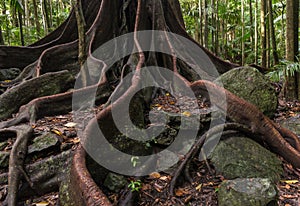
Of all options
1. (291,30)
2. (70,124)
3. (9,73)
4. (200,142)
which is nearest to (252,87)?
(200,142)

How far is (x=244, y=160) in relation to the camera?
373cm

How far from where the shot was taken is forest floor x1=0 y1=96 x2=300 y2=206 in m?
3.29

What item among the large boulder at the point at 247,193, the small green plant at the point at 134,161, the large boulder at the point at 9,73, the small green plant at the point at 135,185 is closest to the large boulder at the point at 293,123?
the large boulder at the point at 247,193

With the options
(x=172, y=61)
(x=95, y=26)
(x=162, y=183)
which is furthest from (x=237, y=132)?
(x=95, y=26)

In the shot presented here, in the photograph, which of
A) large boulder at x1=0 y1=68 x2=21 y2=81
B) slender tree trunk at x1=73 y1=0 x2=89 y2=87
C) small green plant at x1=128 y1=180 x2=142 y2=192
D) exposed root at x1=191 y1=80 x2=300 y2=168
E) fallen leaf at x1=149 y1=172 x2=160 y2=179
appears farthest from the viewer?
large boulder at x1=0 y1=68 x2=21 y2=81

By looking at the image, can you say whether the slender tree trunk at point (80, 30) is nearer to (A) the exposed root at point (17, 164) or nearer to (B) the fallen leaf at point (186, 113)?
(A) the exposed root at point (17, 164)

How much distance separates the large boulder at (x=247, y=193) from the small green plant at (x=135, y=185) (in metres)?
0.97

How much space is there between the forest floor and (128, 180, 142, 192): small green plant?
9 cm

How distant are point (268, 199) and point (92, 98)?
328cm

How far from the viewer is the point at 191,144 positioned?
4.03 m

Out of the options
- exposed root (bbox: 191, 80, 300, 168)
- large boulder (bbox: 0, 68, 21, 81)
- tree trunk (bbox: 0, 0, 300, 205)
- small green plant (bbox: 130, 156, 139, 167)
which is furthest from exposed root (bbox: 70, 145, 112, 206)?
large boulder (bbox: 0, 68, 21, 81)

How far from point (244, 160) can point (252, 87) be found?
1.65 m

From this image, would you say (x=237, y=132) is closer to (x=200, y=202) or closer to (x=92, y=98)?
(x=200, y=202)

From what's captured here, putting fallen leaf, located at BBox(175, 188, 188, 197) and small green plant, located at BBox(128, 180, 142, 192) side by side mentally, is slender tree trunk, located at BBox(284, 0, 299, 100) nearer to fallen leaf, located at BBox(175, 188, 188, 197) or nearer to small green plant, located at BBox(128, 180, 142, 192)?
fallen leaf, located at BBox(175, 188, 188, 197)
